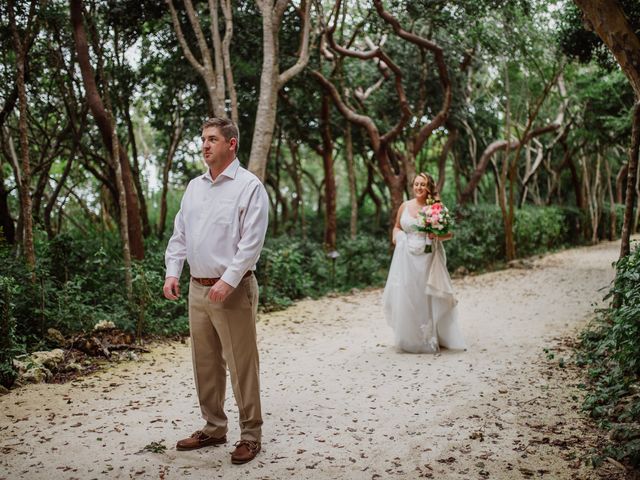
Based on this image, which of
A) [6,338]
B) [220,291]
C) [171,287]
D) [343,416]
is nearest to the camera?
[220,291]

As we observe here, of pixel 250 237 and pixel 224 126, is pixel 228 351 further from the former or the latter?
pixel 224 126

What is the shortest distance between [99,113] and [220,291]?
6.46 meters

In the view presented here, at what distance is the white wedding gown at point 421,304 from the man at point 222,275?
3659 mm

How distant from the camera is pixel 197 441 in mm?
4305

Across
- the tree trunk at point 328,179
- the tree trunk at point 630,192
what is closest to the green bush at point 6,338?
the tree trunk at point 630,192

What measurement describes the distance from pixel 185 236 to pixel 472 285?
10.6 m

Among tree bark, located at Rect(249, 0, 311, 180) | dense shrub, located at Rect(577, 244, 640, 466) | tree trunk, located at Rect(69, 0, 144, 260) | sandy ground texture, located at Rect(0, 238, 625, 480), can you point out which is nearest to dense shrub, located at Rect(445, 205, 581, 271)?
sandy ground texture, located at Rect(0, 238, 625, 480)

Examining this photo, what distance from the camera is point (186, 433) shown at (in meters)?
4.71

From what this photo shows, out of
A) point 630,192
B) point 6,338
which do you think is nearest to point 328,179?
point 630,192

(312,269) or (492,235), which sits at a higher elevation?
(492,235)

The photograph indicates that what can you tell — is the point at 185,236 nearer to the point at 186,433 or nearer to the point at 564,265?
the point at 186,433

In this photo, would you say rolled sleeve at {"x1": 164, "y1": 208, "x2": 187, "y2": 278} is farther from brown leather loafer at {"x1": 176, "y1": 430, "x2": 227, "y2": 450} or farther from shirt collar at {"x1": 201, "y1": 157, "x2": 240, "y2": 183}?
brown leather loafer at {"x1": 176, "y1": 430, "x2": 227, "y2": 450}

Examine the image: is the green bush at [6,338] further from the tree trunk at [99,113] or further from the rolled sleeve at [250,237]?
the rolled sleeve at [250,237]

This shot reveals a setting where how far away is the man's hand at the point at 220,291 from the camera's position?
382 cm
